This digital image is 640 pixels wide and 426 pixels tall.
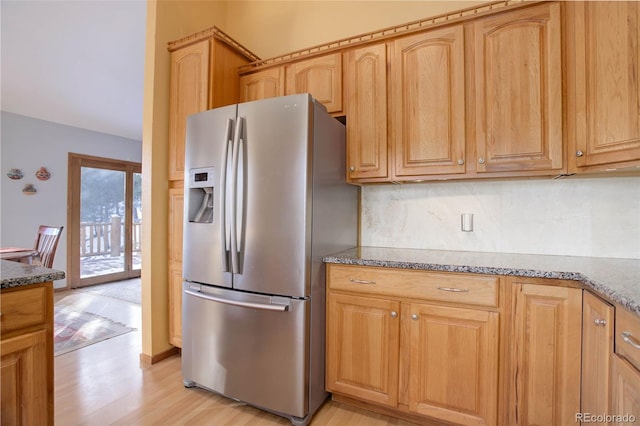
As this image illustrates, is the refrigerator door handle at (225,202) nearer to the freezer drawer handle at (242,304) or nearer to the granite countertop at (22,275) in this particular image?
the freezer drawer handle at (242,304)

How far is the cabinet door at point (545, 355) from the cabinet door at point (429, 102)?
2.63ft

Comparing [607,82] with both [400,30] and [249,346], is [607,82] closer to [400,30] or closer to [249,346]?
[400,30]

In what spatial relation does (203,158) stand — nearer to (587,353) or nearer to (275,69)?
(275,69)

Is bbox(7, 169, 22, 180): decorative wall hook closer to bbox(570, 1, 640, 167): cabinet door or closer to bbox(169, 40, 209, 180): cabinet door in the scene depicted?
bbox(169, 40, 209, 180): cabinet door

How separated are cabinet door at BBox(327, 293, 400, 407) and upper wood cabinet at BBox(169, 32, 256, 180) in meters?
1.61

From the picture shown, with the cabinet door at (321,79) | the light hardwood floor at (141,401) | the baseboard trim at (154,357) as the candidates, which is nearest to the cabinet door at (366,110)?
the cabinet door at (321,79)

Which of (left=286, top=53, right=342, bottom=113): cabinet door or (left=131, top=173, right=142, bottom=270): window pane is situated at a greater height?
(left=286, top=53, right=342, bottom=113): cabinet door

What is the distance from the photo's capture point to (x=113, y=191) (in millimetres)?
5082

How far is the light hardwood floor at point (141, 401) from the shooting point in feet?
5.51

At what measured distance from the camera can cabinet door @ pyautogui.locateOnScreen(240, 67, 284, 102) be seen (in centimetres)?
233

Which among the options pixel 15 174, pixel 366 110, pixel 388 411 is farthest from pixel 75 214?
pixel 388 411

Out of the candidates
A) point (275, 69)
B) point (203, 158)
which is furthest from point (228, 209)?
point (275, 69)

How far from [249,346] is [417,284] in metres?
1.01

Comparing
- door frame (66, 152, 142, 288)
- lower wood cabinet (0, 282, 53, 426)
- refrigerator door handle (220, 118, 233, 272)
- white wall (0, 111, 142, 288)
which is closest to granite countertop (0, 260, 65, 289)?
lower wood cabinet (0, 282, 53, 426)
